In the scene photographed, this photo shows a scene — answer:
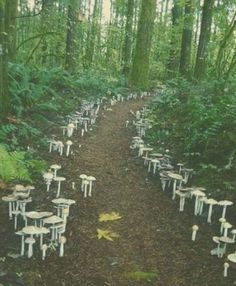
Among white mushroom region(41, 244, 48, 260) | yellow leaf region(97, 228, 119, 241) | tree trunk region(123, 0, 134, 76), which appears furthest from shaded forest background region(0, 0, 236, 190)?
tree trunk region(123, 0, 134, 76)

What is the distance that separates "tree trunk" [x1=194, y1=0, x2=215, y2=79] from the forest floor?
8.65 metres

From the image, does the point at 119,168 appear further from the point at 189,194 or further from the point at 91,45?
the point at 91,45

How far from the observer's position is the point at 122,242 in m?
5.54

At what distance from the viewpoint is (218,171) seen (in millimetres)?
7082

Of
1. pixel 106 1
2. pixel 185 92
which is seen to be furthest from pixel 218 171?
pixel 106 1

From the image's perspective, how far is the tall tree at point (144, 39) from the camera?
60.0ft

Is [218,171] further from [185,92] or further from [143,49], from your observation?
[143,49]

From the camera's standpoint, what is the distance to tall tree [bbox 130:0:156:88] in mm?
18281

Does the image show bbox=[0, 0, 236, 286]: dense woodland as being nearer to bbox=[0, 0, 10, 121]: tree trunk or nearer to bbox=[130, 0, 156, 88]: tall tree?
bbox=[0, 0, 10, 121]: tree trunk

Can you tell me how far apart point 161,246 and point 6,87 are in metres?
6.03

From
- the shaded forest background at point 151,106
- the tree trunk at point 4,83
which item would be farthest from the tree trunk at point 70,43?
the tree trunk at point 4,83

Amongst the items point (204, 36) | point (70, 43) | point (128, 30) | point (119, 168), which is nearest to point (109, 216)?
point (119, 168)

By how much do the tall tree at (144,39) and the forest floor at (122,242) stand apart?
36.6ft

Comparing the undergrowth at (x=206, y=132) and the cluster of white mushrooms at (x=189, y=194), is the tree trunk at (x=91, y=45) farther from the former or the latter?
the cluster of white mushrooms at (x=189, y=194)
